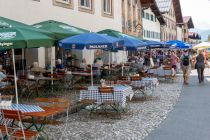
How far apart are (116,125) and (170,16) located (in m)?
57.4

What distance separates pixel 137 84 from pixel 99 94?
160 inches

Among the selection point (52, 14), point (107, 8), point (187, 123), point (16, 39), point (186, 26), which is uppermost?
point (186, 26)

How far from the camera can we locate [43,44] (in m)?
10.6

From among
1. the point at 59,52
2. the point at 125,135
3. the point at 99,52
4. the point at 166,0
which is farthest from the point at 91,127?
the point at 166,0

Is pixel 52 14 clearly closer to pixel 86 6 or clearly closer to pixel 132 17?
pixel 86 6

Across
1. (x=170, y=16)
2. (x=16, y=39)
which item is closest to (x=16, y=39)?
(x=16, y=39)

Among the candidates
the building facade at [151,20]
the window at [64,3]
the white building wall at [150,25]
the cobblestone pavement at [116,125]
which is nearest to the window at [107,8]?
the window at [64,3]

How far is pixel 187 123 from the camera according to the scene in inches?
434

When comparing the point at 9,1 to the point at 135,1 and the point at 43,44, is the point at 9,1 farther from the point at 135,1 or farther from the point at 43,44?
the point at 135,1

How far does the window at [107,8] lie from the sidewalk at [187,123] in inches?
492

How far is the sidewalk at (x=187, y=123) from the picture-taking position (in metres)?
9.44

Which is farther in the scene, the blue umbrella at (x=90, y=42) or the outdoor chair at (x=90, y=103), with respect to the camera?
the blue umbrella at (x=90, y=42)

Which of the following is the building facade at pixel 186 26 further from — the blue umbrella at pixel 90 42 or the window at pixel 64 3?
the blue umbrella at pixel 90 42

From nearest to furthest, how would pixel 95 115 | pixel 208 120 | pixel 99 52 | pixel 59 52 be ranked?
pixel 208 120
pixel 95 115
pixel 59 52
pixel 99 52
